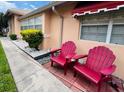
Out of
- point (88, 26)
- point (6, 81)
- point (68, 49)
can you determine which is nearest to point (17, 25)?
point (68, 49)

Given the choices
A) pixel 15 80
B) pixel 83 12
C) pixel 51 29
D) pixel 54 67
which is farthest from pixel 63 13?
pixel 15 80

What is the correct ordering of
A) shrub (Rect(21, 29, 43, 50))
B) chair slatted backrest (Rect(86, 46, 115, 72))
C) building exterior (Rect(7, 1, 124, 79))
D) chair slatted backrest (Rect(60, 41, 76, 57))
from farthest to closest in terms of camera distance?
shrub (Rect(21, 29, 43, 50)) → chair slatted backrest (Rect(60, 41, 76, 57)) → building exterior (Rect(7, 1, 124, 79)) → chair slatted backrest (Rect(86, 46, 115, 72))

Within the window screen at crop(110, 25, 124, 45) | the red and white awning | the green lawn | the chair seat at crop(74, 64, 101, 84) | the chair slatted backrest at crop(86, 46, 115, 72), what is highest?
the red and white awning

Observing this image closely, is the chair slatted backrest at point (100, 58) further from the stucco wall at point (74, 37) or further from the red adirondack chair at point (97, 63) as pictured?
the stucco wall at point (74, 37)

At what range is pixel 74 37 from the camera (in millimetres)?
5621

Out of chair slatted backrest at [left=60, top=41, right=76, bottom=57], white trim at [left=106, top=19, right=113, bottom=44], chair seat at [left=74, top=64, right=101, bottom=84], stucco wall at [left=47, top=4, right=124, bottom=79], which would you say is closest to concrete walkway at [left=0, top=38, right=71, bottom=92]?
chair seat at [left=74, top=64, right=101, bottom=84]

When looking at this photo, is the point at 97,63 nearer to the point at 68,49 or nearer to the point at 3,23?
the point at 68,49

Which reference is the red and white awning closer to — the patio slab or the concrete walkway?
the patio slab

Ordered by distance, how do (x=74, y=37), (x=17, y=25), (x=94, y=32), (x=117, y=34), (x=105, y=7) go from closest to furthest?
(x=105, y=7) < (x=117, y=34) < (x=94, y=32) < (x=74, y=37) < (x=17, y=25)

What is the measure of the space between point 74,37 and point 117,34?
2133mm

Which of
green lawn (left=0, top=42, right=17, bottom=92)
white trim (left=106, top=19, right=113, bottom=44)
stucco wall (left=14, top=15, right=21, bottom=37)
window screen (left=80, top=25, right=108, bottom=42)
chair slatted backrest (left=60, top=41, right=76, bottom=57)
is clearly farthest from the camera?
stucco wall (left=14, top=15, right=21, bottom=37)

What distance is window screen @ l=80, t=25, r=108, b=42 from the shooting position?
4367 mm

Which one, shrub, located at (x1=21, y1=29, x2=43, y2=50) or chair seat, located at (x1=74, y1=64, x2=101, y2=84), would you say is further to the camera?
shrub, located at (x1=21, y1=29, x2=43, y2=50)

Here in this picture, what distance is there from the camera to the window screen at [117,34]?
3796mm
